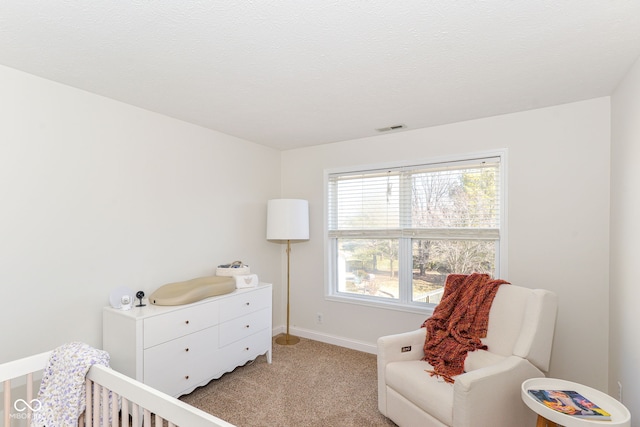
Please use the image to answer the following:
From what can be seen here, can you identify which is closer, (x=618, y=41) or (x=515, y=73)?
(x=618, y=41)

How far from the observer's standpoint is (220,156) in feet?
11.0

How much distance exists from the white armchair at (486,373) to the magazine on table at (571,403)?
0.22 m

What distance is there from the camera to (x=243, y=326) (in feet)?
9.68

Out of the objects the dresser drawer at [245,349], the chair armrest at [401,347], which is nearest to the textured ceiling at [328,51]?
the chair armrest at [401,347]

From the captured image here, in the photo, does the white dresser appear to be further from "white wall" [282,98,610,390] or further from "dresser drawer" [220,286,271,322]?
"white wall" [282,98,610,390]

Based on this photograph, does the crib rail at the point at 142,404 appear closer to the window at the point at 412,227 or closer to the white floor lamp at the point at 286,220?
the white floor lamp at the point at 286,220

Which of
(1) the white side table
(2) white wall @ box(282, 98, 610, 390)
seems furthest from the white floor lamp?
(1) the white side table

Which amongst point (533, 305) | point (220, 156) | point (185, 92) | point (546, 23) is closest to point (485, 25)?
point (546, 23)

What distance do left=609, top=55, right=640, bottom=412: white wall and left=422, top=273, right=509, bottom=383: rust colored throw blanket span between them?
28.0 inches

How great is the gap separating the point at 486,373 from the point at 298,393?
58.8 inches

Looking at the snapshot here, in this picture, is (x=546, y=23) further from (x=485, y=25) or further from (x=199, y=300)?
(x=199, y=300)

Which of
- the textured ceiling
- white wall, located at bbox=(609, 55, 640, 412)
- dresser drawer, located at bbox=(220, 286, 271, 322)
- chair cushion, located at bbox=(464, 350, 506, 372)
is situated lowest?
chair cushion, located at bbox=(464, 350, 506, 372)

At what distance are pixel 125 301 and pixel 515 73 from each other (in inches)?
121

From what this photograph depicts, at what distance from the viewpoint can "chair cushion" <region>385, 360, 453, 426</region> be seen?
182cm
